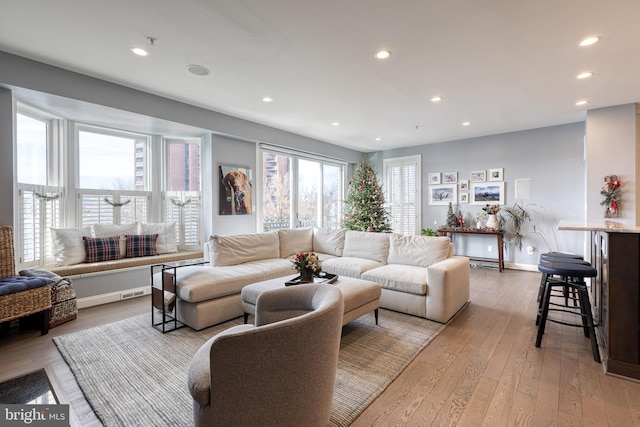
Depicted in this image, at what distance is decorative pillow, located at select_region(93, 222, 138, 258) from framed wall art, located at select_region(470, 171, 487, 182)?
21.9ft

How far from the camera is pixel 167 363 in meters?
2.41

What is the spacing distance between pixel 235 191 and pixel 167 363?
330cm

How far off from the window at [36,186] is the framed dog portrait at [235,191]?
7.18ft

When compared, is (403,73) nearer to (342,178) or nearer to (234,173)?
(234,173)

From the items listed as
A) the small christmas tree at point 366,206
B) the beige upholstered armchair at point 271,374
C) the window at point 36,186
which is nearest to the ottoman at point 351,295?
the beige upholstered armchair at point 271,374

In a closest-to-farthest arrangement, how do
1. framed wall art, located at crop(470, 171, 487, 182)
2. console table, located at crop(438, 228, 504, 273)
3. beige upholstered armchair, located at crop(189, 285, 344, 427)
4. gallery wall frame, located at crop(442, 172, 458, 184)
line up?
beige upholstered armchair, located at crop(189, 285, 344, 427), console table, located at crop(438, 228, 504, 273), framed wall art, located at crop(470, 171, 487, 182), gallery wall frame, located at crop(442, 172, 458, 184)

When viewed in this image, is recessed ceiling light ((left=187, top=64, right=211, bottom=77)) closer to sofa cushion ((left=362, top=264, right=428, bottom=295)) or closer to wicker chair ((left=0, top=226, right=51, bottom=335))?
wicker chair ((left=0, top=226, right=51, bottom=335))

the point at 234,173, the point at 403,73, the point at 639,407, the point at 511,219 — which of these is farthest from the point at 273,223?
the point at 639,407

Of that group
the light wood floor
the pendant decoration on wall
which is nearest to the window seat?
the light wood floor

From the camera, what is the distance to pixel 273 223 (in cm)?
609

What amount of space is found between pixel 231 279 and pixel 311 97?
265 cm

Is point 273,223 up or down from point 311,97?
down

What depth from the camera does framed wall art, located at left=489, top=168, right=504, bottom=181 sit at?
613 centimetres

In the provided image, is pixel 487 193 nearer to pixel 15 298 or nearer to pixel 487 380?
pixel 487 380
